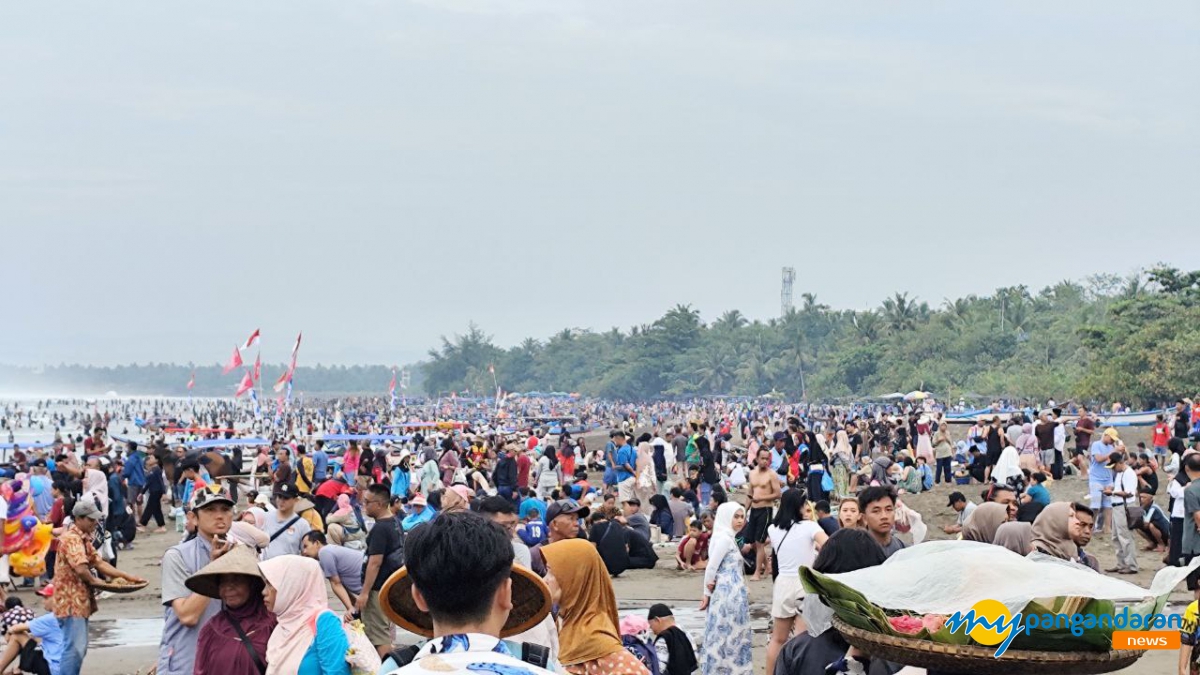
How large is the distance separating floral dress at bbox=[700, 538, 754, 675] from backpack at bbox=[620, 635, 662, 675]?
1.74 metres

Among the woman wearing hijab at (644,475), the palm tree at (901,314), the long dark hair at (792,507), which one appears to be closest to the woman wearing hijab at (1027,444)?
the woman wearing hijab at (644,475)

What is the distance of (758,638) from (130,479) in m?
13.2

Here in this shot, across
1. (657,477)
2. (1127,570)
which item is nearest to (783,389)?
(657,477)

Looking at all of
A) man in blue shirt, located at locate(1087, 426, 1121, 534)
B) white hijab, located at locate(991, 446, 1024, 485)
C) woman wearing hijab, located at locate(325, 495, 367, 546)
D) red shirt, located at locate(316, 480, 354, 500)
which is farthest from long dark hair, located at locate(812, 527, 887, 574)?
white hijab, located at locate(991, 446, 1024, 485)

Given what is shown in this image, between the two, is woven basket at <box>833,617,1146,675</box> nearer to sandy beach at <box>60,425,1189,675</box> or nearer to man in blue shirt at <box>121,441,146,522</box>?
sandy beach at <box>60,425,1189,675</box>

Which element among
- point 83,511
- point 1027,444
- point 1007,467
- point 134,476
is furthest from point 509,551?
point 1027,444

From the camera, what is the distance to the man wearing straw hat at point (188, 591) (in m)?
6.28

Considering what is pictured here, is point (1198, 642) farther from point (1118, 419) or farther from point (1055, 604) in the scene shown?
point (1118, 419)

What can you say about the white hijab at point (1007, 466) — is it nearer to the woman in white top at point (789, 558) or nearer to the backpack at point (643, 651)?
the woman in white top at point (789, 558)

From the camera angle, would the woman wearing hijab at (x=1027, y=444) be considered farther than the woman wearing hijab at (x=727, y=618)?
Yes

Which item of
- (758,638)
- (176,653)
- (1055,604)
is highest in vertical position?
(1055,604)

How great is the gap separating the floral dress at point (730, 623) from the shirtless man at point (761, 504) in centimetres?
527

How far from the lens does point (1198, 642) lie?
639 centimetres

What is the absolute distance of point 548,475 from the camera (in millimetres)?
25844
